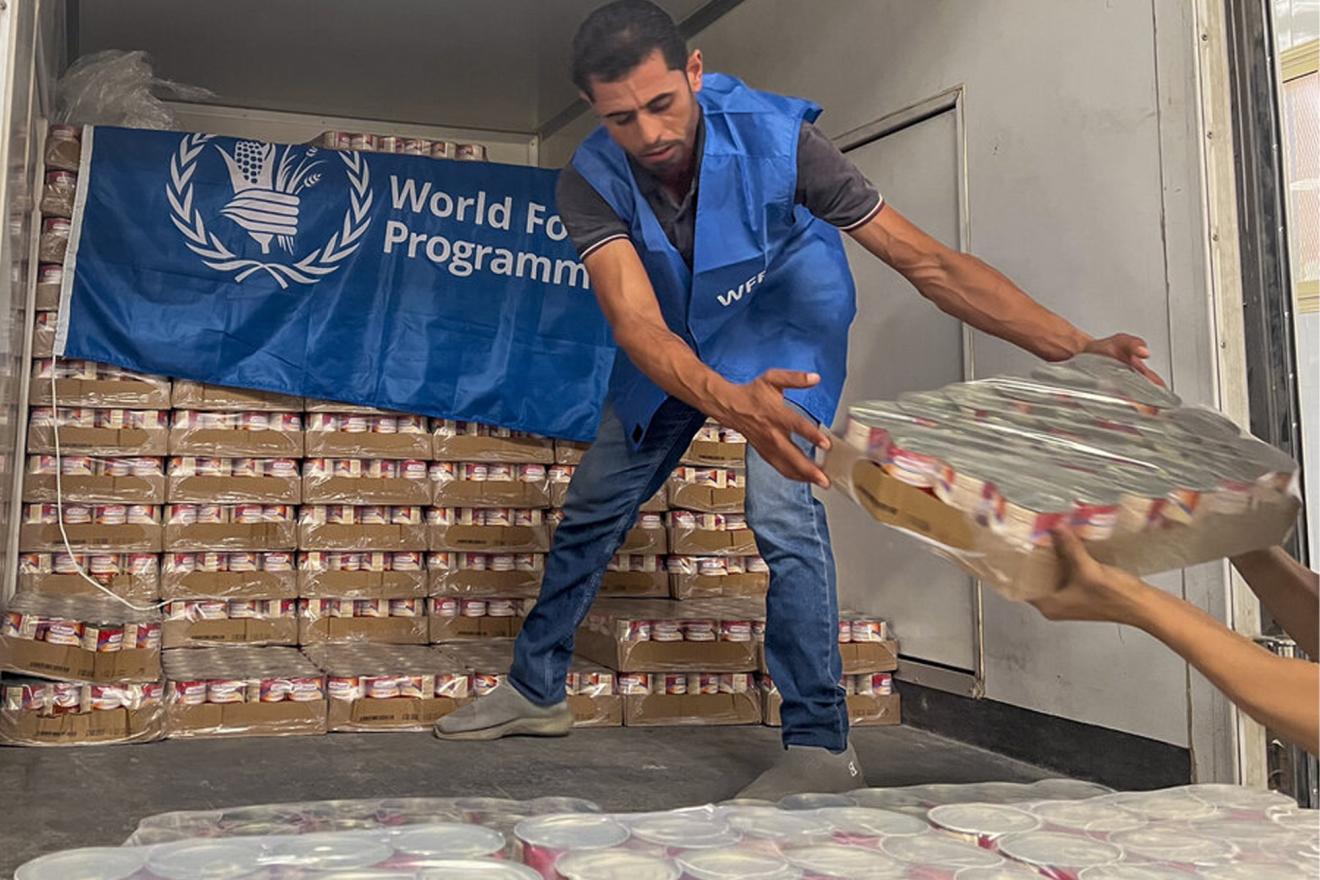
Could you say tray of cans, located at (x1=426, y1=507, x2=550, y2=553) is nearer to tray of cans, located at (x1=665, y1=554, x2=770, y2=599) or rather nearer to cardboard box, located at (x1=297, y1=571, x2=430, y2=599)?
cardboard box, located at (x1=297, y1=571, x2=430, y2=599)

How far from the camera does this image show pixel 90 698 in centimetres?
315

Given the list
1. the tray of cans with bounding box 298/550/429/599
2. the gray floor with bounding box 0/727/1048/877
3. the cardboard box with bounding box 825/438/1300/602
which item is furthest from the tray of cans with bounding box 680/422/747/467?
the cardboard box with bounding box 825/438/1300/602

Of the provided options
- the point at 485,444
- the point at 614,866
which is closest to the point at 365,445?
the point at 485,444

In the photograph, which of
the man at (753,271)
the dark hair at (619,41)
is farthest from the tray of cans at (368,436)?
the dark hair at (619,41)

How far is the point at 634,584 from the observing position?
441 centimetres

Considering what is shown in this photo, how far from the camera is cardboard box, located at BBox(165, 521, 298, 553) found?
4133mm

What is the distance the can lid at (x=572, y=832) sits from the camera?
132 centimetres

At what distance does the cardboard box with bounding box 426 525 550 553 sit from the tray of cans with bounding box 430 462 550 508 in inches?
3.4

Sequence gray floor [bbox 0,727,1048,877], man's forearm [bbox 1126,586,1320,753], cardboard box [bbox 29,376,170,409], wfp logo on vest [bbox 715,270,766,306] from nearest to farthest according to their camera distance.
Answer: man's forearm [bbox 1126,586,1320,753] < gray floor [bbox 0,727,1048,877] < wfp logo on vest [bbox 715,270,766,306] < cardboard box [bbox 29,376,170,409]

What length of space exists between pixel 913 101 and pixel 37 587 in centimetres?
323

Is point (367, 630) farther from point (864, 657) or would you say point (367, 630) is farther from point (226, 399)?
point (864, 657)

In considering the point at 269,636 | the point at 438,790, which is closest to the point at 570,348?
the point at 269,636

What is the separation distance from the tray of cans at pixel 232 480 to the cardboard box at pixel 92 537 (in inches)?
5.9

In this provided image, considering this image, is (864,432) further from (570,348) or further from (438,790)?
(570,348)
